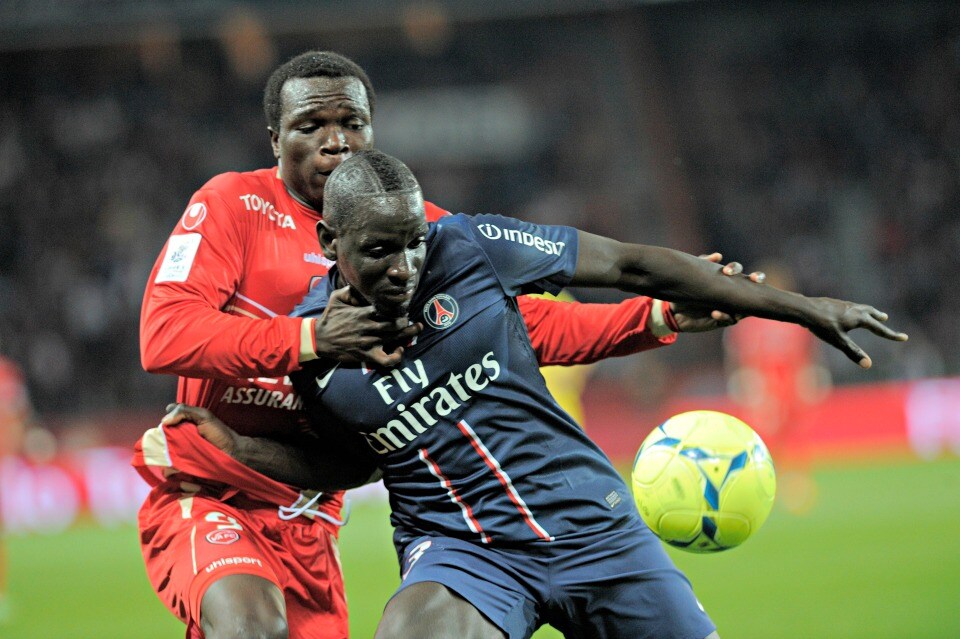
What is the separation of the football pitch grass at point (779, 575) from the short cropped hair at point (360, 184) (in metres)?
5.19

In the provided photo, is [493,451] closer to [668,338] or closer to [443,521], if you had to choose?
[443,521]

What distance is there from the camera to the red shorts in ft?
12.9

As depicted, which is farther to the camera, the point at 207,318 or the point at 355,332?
the point at 207,318

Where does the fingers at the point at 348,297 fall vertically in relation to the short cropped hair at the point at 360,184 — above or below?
below

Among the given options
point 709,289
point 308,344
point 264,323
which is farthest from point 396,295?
point 709,289

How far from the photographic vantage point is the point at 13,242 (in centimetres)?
2158

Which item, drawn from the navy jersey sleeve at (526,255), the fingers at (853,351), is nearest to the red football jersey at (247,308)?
the navy jersey sleeve at (526,255)

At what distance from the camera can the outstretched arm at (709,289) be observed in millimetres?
3871

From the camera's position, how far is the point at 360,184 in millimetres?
3592

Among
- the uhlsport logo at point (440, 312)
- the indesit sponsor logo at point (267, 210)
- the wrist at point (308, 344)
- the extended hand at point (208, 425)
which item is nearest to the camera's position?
the wrist at point (308, 344)

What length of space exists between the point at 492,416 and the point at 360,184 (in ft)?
2.68

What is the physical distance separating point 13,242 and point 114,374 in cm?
380

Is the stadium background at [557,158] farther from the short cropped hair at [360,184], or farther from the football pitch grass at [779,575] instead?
the short cropped hair at [360,184]

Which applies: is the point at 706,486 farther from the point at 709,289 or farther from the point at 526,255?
the point at 526,255
